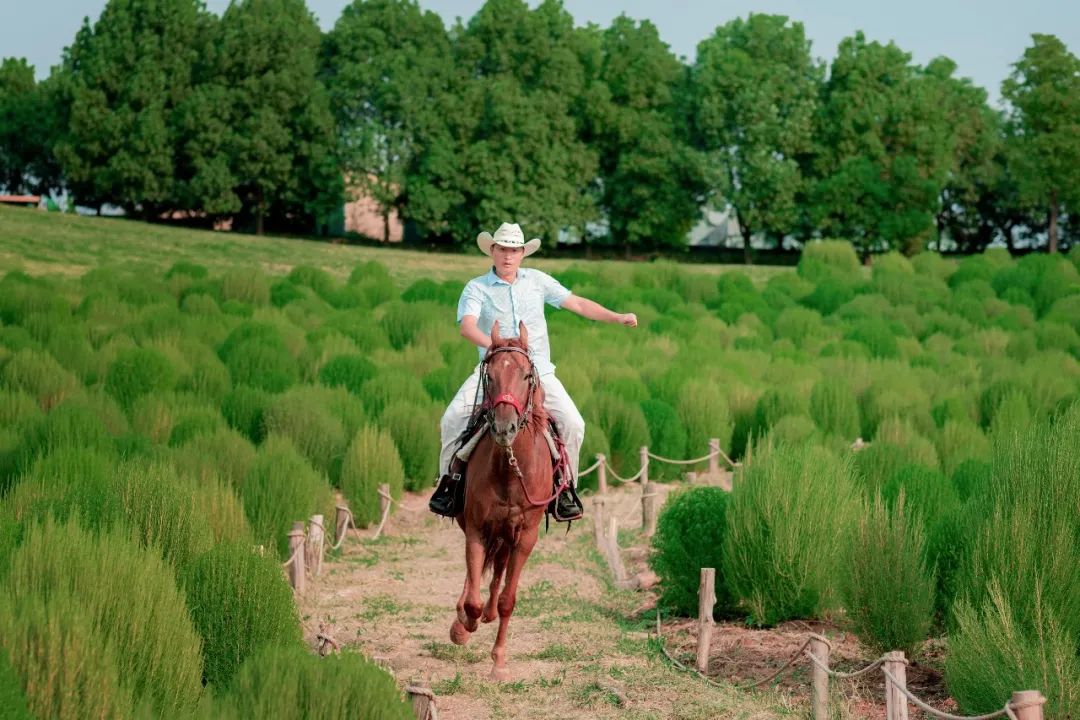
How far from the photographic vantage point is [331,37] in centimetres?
5262

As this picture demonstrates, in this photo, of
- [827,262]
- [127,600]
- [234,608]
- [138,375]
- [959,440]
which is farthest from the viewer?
[827,262]

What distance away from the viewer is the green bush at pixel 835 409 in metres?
18.8

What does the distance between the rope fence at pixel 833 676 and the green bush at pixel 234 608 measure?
2.68 meters

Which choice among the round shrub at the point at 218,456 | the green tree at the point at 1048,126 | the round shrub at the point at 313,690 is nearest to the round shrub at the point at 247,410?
the round shrub at the point at 218,456

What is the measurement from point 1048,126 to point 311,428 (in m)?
42.3

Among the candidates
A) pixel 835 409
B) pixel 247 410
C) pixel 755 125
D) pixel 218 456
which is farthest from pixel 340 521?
pixel 755 125

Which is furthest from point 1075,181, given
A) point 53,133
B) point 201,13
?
point 53,133

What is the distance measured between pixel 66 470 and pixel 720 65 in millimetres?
44347

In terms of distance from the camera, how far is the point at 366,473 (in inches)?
547

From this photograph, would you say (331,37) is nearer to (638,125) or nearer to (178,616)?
(638,125)

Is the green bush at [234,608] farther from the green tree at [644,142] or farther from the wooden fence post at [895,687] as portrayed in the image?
the green tree at [644,142]

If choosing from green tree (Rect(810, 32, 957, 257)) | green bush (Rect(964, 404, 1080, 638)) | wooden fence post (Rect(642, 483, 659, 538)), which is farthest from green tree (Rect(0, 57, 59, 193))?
green bush (Rect(964, 404, 1080, 638))

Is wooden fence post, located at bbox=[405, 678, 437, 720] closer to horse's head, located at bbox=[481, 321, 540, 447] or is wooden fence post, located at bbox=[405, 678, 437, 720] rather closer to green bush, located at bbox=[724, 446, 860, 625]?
horse's head, located at bbox=[481, 321, 540, 447]

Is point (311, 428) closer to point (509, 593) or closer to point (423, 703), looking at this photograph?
point (509, 593)
